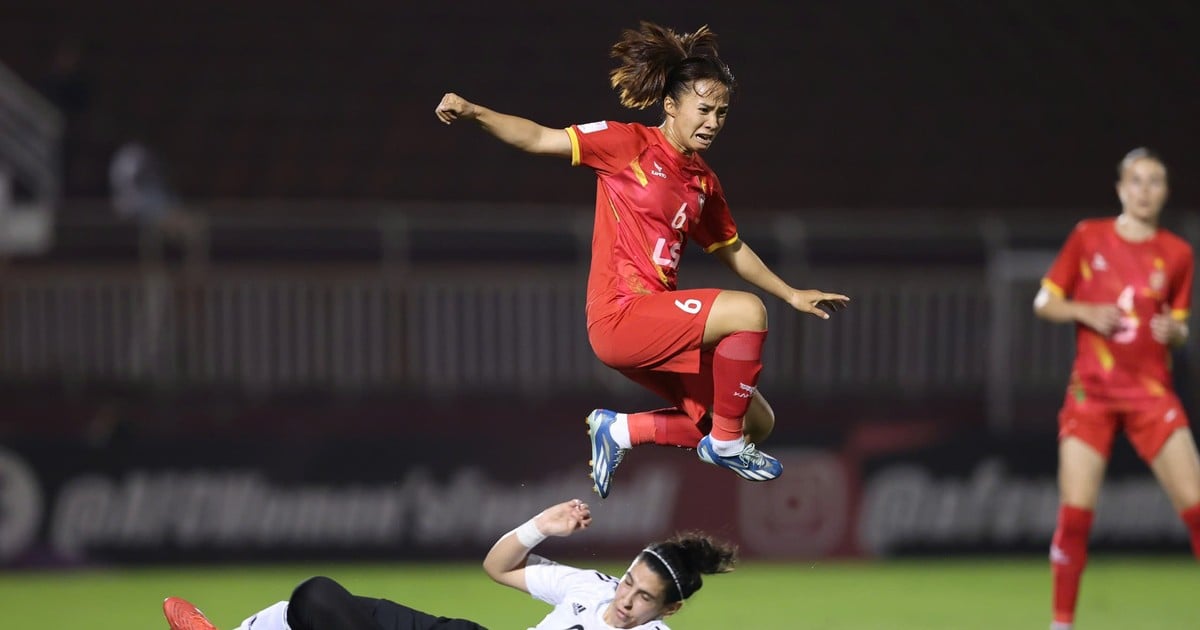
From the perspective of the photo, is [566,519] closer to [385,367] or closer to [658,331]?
[658,331]

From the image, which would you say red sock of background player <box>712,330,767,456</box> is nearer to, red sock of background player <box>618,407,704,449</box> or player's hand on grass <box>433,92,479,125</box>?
red sock of background player <box>618,407,704,449</box>

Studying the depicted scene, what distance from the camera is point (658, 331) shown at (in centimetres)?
647

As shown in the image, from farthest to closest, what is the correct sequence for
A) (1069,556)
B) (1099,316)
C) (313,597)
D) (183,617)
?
1. (1069,556)
2. (1099,316)
3. (183,617)
4. (313,597)

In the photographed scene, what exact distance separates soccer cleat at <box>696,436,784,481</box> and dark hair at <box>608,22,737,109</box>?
139 cm

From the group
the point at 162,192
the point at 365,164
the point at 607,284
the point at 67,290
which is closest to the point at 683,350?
the point at 607,284

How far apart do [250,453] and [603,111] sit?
21.4 ft

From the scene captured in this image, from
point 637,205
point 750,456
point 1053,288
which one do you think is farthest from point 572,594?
point 1053,288

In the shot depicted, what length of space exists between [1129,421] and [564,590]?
129 inches

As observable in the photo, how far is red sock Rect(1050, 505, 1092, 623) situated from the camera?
8.17 metres

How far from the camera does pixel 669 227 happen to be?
6.68 m

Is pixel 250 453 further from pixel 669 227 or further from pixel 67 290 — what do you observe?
pixel 669 227

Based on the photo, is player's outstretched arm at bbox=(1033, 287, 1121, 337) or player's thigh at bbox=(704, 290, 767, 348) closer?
player's thigh at bbox=(704, 290, 767, 348)

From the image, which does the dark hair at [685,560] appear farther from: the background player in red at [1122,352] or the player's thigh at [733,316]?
the background player in red at [1122,352]

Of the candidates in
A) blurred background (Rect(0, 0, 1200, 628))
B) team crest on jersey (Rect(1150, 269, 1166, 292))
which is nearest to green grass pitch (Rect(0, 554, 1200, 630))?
blurred background (Rect(0, 0, 1200, 628))
